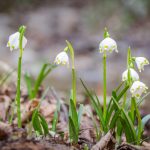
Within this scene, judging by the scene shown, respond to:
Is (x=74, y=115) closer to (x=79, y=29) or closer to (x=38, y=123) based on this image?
(x=38, y=123)

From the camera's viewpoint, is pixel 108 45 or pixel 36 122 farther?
pixel 36 122

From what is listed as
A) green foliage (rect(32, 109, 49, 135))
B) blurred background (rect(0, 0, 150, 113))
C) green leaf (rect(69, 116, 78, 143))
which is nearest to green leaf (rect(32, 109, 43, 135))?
green foliage (rect(32, 109, 49, 135))

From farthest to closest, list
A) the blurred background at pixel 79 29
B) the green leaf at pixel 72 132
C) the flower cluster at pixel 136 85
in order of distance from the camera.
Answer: the blurred background at pixel 79 29 < the green leaf at pixel 72 132 < the flower cluster at pixel 136 85

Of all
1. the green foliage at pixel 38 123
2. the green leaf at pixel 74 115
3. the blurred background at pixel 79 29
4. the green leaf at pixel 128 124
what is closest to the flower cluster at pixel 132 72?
the green leaf at pixel 128 124

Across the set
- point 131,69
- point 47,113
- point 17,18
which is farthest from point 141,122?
point 17,18

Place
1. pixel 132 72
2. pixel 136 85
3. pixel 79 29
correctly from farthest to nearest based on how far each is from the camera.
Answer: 1. pixel 79 29
2. pixel 132 72
3. pixel 136 85

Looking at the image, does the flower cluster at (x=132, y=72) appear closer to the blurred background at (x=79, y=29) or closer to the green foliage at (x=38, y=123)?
the green foliage at (x=38, y=123)

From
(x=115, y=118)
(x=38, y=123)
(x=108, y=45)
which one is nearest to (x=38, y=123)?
(x=38, y=123)

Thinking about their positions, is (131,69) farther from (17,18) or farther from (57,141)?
(17,18)

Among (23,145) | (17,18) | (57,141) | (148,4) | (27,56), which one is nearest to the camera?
(23,145)
